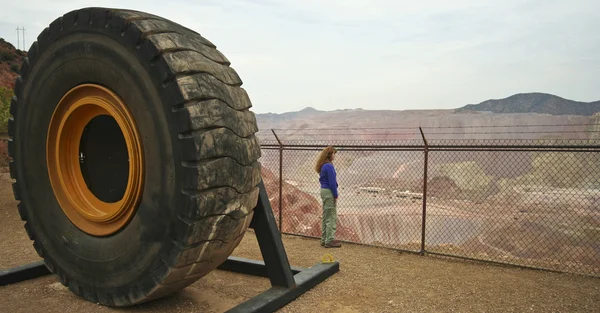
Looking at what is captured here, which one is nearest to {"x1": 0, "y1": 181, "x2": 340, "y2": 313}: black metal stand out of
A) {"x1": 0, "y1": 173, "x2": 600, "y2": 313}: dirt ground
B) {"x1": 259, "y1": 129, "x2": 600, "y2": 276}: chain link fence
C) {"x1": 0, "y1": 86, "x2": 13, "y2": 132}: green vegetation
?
{"x1": 0, "y1": 173, "x2": 600, "y2": 313}: dirt ground

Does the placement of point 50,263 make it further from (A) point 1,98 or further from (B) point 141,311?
(A) point 1,98

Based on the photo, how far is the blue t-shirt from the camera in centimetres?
718

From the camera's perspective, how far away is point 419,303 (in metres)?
4.61

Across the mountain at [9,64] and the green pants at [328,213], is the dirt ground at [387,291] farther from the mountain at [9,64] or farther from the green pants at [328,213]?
the mountain at [9,64]

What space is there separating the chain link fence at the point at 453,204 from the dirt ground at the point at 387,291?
109cm

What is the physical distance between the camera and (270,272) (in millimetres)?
4281

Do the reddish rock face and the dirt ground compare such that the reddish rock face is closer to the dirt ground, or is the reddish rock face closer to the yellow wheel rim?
the dirt ground

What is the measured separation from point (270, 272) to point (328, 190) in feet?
10.3

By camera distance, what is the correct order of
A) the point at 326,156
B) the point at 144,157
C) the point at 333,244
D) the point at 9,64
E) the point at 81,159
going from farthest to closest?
the point at 9,64 → the point at 333,244 → the point at 326,156 → the point at 81,159 → the point at 144,157

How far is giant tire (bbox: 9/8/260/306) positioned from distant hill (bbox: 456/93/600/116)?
5212 cm

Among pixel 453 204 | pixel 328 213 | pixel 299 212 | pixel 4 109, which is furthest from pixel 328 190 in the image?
pixel 4 109

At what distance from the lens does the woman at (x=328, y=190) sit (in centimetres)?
721

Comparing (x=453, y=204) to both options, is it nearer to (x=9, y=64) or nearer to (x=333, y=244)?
(x=333, y=244)

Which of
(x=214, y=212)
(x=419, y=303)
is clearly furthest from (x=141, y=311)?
(x=419, y=303)
